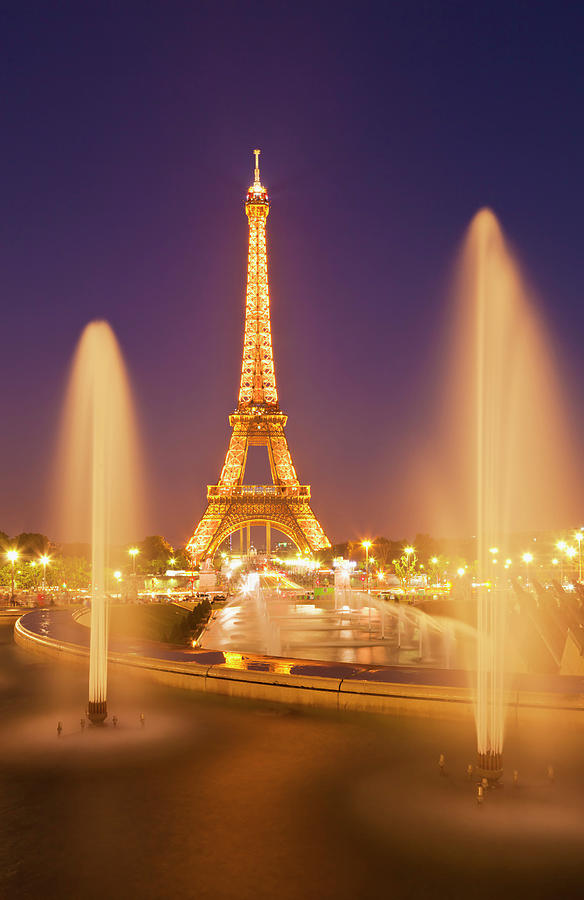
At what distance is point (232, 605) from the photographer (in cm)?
4753

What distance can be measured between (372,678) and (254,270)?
89.9 meters

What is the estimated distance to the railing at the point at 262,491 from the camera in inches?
3541

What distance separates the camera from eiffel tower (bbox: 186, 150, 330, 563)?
293ft

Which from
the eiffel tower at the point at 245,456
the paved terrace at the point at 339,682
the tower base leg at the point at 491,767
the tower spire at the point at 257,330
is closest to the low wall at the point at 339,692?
the paved terrace at the point at 339,682

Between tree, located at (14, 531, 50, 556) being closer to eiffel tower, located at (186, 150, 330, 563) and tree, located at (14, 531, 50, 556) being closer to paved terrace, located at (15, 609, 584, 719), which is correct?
eiffel tower, located at (186, 150, 330, 563)

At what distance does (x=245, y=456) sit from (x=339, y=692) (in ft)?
275

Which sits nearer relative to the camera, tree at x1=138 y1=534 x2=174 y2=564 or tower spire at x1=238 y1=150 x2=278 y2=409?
tower spire at x1=238 y1=150 x2=278 y2=409

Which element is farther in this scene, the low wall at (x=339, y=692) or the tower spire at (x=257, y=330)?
the tower spire at (x=257, y=330)

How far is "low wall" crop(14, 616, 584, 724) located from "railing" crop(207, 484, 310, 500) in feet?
249

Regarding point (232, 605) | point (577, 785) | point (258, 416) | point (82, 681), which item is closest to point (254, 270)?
point (258, 416)

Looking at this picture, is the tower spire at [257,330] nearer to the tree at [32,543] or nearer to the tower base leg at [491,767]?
the tree at [32,543]

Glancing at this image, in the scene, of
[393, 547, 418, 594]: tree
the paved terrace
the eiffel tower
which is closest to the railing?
the eiffel tower

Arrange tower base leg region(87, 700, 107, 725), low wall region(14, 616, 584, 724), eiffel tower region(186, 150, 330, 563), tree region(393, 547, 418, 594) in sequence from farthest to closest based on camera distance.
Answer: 1. tree region(393, 547, 418, 594)
2. eiffel tower region(186, 150, 330, 563)
3. tower base leg region(87, 700, 107, 725)
4. low wall region(14, 616, 584, 724)

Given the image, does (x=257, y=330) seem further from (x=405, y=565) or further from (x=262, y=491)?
(x=405, y=565)
